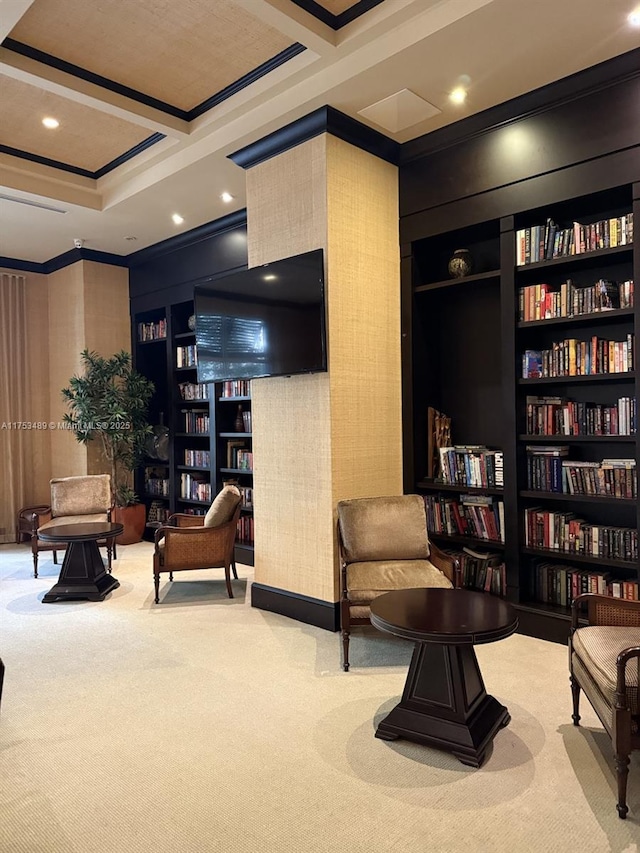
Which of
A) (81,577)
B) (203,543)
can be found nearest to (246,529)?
(203,543)

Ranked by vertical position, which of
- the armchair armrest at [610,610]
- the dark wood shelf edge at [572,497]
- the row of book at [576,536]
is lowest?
the armchair armrest at [610,610]

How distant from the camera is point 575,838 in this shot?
6.22 feet

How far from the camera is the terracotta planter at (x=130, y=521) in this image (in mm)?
6488

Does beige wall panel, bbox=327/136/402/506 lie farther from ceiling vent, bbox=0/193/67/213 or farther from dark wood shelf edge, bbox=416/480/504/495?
ceiling vent, bbox=0/193/67/213

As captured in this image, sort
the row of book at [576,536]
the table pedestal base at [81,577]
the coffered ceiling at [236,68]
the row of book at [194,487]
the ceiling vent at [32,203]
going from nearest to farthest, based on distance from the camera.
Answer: the coffered ceiling at [236,68] < the row of book at [576,536] < the table pedestal base at [81,577] < the ceiling vent at [32,203] < the row of book at [194,487]

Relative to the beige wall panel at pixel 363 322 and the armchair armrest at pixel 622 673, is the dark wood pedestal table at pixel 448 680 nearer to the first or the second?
the armchair armrest at pixel 622 673

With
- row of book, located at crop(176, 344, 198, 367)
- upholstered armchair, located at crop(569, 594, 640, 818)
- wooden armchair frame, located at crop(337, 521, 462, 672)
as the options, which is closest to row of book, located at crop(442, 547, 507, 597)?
wooden armchair frame, located at crop(337, 521, 462, 672)

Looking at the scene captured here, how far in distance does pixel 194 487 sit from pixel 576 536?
398cm

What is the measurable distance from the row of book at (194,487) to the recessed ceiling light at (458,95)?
163 inches

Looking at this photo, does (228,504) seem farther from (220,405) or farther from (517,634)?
(517,634)

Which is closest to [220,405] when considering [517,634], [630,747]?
[517,634]

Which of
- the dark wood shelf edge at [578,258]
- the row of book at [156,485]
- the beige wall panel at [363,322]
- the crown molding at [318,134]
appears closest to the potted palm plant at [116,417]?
the row of book at [156,485]

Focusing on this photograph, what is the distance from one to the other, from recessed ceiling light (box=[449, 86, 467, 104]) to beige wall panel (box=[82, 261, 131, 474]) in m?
4.57

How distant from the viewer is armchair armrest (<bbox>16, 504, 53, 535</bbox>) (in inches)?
259
